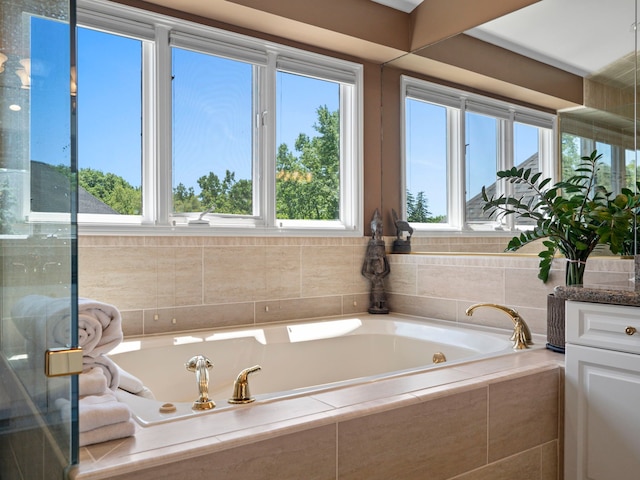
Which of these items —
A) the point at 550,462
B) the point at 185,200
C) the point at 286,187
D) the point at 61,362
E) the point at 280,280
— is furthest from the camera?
the point at 286,187

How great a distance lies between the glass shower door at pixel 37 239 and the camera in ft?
3.17

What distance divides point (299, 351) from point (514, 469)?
47.1 inches

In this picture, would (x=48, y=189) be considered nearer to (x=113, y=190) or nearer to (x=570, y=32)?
(x=113, y=190)

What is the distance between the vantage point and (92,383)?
4.26ft

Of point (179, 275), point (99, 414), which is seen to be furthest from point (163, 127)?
point (99, 414)

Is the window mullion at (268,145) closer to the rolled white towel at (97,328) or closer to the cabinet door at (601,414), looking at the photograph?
the rolled white towel at (97,328)

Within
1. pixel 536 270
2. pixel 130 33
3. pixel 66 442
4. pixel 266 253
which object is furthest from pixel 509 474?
pixel 130 33

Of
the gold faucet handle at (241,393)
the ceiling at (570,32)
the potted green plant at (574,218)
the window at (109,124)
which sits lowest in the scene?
the gold faucet handle at (241,393)

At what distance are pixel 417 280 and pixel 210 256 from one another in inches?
49.3

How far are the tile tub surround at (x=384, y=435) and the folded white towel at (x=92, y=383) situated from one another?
0.52 ft

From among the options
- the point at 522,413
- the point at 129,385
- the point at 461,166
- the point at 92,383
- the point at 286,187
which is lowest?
the point at 522,413

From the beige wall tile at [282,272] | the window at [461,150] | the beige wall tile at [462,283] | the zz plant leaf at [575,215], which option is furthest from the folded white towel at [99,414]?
the window at [461,150]

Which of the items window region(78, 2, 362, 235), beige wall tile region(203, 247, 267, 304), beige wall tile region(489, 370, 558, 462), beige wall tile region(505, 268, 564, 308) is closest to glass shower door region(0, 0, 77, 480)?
beige wall tile region(489, 370, 558, 462)

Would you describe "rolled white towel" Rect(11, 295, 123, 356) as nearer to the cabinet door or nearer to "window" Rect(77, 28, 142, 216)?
"window" Rect(77, 28, 142, 216)
